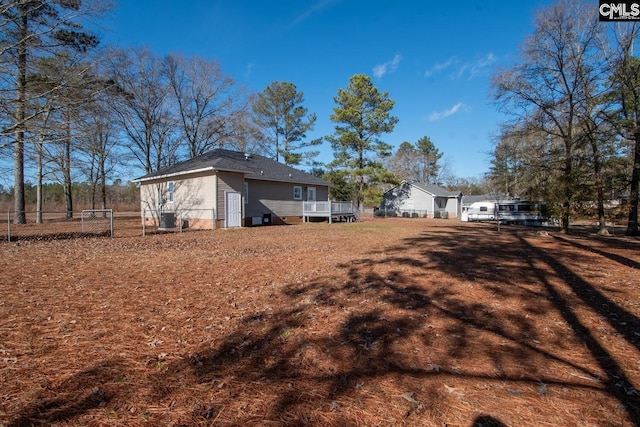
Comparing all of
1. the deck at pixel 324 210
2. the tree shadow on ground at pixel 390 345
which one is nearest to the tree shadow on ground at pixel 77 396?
the tree shadow on ground at pixel 390 345

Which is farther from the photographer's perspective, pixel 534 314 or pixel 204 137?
pixel 204 137

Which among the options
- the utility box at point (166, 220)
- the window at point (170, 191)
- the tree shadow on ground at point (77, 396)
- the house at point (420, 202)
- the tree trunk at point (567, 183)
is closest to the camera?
the tree shadow on ground at point (77, 396)

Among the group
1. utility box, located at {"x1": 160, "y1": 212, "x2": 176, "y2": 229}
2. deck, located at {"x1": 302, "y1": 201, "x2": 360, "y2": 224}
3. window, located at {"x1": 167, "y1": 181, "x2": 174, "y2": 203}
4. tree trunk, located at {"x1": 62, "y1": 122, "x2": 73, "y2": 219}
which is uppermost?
tree trunk, located at {"x1": 62, "y1": 122, "x2": 73, "y2": 219}

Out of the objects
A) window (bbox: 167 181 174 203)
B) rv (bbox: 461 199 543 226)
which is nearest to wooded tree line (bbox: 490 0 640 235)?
rv (bbox: 461 199 543 226)

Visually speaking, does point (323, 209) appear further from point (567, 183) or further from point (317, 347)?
point (317, 347)

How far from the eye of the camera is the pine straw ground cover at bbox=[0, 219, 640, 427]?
7.37 ft

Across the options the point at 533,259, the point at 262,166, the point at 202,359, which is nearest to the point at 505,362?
the point at 202,359

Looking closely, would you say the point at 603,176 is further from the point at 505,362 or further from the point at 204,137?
the point at 204,137

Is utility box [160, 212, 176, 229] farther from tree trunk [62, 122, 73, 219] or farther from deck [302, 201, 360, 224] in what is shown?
deck [302, 201, 360, 224]

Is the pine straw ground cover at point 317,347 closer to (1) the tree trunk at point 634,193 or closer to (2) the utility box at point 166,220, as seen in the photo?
(2) the utility box at point 166,220

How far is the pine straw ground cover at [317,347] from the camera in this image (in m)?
2.25

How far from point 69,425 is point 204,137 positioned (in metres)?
30.0

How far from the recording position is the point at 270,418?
2.17 m

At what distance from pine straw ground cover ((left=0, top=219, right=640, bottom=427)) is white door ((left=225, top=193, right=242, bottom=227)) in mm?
10745
